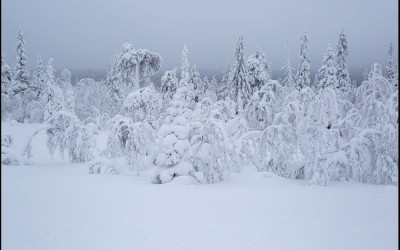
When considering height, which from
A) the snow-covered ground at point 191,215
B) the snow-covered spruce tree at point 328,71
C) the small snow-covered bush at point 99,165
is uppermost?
the snow-covered spruce tree at point 328,71

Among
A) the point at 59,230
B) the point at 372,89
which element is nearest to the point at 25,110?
the point at 59,230

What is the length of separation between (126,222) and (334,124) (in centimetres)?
1336

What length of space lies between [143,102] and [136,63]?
10.4 ft

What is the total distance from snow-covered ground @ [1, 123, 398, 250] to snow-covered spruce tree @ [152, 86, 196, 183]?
679mm

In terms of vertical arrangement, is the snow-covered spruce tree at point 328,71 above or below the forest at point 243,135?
above

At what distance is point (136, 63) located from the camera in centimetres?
2172

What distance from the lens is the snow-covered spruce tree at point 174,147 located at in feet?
54.7

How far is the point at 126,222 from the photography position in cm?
1093

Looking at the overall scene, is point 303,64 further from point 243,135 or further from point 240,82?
point 243,135

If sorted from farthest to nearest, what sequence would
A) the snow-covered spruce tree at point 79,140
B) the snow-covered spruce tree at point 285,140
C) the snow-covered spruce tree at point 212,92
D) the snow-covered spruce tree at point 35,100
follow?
1. the snow-covered spruce tree at point 212,92
2. the snow-covered spruce tree at point 35,100
3. the snow-covered spruce tree at point 79,140
4. the snow-covered spruce tree at point 285,140

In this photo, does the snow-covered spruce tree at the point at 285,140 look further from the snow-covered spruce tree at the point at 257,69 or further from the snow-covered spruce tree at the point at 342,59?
the snow-covered spruce tree at the point at 342,59

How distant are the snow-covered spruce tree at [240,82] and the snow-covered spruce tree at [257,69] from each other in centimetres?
69

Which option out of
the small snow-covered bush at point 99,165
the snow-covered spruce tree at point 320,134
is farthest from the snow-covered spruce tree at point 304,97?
the small snow-covered bush at point 99,165

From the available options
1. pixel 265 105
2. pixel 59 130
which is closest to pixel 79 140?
pixel 59 130
